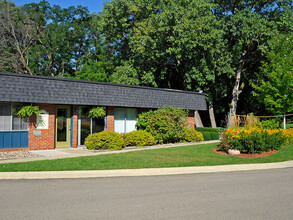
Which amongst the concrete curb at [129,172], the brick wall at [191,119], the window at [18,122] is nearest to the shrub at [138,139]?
the window at [18,122]

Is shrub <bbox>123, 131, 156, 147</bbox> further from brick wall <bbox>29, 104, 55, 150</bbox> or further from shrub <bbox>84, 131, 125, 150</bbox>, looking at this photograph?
brick wall <bbox>29, 104, 55, 150</bbox>

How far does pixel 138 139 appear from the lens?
16.0 m

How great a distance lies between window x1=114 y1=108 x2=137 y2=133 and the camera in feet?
58.1

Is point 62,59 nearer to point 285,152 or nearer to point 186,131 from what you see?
point 186,131

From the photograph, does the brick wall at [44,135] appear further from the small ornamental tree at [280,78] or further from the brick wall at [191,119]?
the small ornamental tree at [280,78]

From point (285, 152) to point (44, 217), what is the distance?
40.6ft

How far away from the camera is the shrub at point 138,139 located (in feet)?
52.2

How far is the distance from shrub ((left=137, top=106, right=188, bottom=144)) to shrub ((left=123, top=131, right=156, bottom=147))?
35.2 inches

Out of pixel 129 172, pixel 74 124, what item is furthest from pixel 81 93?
pixel 129 172

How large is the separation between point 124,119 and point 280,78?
13693 mm

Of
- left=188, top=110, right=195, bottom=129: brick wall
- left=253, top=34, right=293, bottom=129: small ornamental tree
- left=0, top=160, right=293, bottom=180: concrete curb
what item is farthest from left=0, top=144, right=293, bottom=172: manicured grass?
left=253, top=34, right=293, bottom=129: small ornamental tree

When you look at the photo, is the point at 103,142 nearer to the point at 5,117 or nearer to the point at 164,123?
the point at 164,123

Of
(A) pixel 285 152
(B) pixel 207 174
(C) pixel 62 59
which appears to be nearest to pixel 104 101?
(B) pixel 207 174

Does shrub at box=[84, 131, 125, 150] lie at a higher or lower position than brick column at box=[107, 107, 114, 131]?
lower
